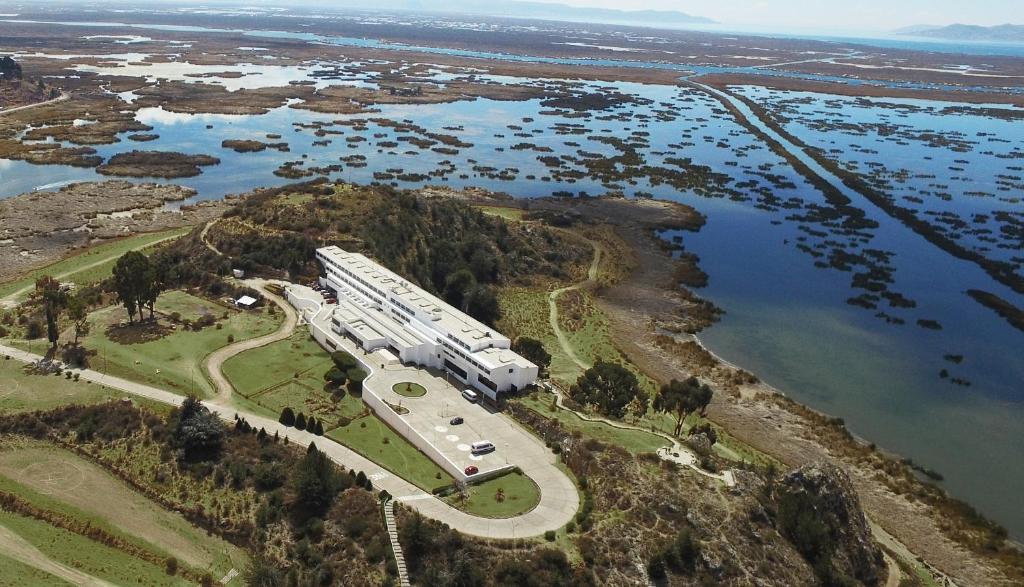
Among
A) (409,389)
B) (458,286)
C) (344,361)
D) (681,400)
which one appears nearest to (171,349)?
(344,361)

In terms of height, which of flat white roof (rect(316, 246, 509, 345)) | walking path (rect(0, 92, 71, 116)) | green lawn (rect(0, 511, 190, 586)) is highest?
flat white roof (rect(316, 246, 509, 345))

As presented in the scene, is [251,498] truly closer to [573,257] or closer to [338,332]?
[338,332]

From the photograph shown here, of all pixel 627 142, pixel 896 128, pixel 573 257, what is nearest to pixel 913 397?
pixel 573 257

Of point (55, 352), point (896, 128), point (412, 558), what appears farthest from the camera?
point (896, 128)

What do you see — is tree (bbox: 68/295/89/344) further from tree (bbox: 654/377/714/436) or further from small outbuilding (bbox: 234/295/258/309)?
tree (bbox: 654/377/714/436)

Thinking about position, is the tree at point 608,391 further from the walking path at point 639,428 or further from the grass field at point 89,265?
the grass field at point 89,265

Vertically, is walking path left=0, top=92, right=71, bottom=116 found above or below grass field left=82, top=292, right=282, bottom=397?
above

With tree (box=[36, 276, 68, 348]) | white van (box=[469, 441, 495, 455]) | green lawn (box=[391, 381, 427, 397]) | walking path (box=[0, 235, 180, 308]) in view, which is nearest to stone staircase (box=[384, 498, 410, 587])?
white van (box=[469, 441, 495, 455])
